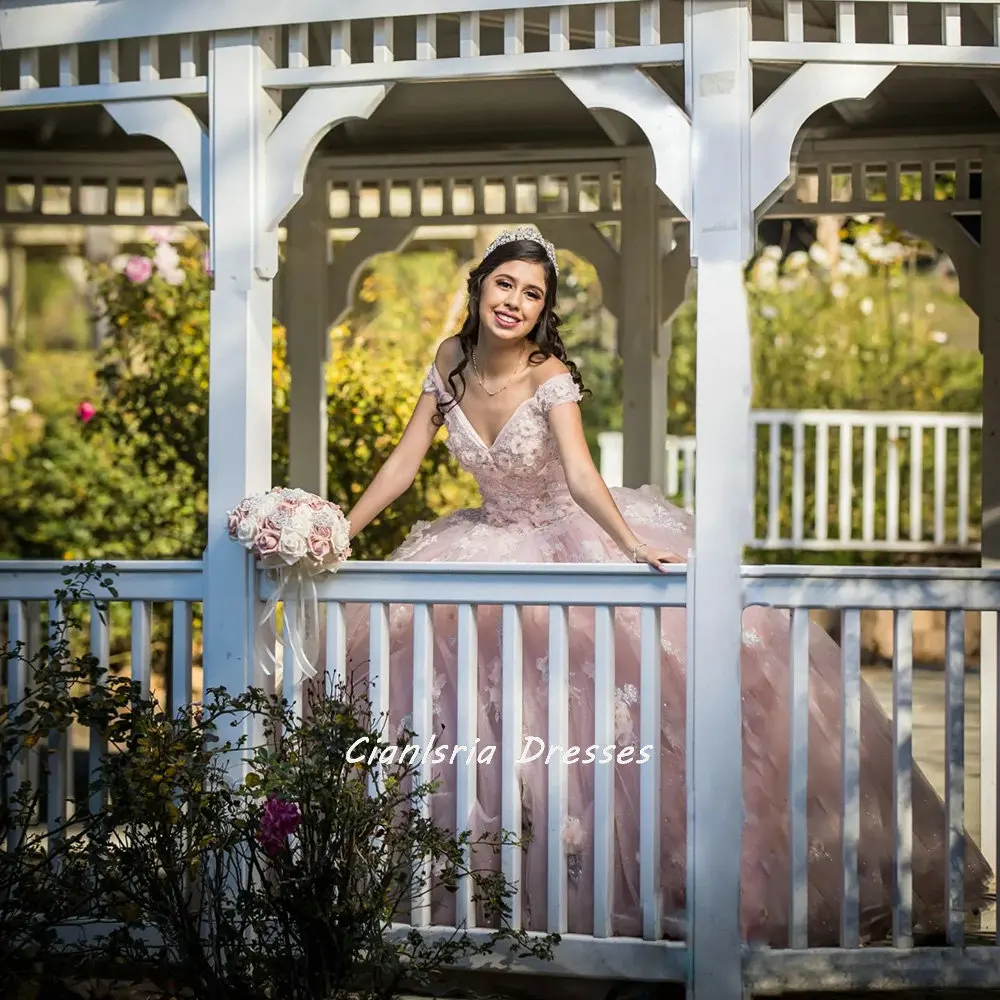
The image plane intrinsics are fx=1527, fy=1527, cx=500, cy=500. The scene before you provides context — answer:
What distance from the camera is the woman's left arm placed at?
387cm

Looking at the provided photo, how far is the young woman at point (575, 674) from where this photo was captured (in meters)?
4.09

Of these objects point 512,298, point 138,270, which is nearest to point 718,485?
point 512,298

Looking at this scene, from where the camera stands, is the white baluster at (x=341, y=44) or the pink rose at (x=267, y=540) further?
the white baluster at (x=341, y=44)

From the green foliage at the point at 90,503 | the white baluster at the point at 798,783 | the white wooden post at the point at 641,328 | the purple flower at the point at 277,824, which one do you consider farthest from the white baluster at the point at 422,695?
the green foliage at the point at 90,503

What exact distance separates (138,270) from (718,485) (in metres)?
5.67

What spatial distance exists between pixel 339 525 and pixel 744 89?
58.6 inches

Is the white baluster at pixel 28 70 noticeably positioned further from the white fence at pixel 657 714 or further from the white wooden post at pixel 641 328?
the white wooden post at pixel 641 328

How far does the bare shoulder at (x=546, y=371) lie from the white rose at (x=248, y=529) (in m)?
0.96

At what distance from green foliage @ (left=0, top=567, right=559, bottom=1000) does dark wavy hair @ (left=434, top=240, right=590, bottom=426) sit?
3.34 feet

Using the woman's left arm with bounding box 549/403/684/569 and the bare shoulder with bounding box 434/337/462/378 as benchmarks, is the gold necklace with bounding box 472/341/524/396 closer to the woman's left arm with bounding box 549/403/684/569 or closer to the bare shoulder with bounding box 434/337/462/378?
the bare shoulder with bounding box 434/337/462/378

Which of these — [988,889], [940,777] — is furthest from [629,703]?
[940,777]

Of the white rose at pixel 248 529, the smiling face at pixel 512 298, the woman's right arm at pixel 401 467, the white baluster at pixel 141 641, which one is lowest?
the white baluster at pixel 141 641

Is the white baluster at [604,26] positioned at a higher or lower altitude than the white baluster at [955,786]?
higher

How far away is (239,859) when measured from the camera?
3912 mm
